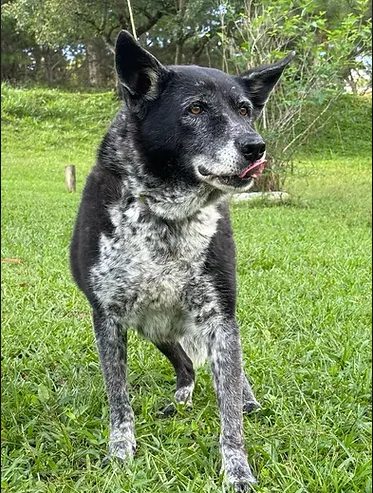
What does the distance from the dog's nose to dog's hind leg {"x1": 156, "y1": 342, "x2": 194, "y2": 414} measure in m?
0.97

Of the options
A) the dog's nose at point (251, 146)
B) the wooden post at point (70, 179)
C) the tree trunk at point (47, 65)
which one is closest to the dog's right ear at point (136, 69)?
the dog's nose at point (251, 146)

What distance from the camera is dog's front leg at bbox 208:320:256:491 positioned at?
7.07ft

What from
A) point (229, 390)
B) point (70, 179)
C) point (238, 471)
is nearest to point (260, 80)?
point (229, 390)

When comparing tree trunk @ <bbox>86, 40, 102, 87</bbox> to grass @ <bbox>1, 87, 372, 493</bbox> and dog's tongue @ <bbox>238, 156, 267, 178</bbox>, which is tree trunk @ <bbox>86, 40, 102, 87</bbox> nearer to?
grass @ <bbox>1, 87, 372, 493</bbox>

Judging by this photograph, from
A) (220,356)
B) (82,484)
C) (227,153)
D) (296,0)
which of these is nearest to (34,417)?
(82,484)

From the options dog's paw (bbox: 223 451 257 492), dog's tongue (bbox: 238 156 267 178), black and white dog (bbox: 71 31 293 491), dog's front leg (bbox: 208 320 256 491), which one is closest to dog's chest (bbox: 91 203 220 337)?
black and white dog (bbox: 71 31 293 491)

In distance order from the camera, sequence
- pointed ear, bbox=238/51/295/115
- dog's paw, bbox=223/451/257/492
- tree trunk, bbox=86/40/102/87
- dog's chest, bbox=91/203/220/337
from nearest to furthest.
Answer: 1. dog's paw, bbox=223/451/257/492
2. dog's chest, bbox=91/203/220/337
3. pointed ear, bbox=238/51/295/115
4. tree trunk, bbox=86/40/102/87

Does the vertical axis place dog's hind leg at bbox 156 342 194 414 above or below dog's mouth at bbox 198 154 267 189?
below

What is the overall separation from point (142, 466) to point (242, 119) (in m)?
1.31

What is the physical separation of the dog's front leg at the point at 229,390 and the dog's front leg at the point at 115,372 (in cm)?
36

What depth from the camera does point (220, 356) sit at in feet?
7.55

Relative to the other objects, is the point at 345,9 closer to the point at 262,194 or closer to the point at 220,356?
the point at 262,194

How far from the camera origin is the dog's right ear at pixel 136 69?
7.29 feet

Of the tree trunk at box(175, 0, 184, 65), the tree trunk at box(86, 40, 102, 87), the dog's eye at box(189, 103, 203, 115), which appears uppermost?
the tree trunk at box(86, 40, 102, 87)
